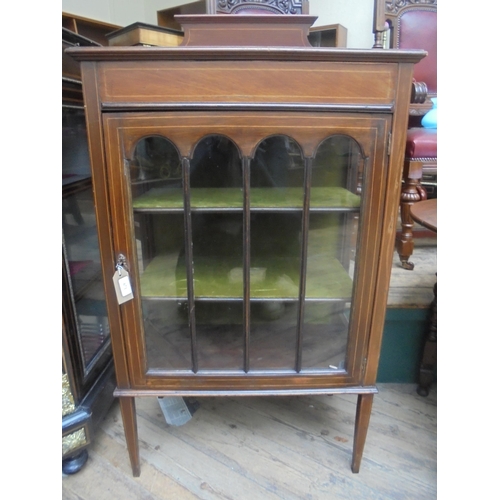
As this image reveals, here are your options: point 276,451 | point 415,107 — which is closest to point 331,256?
point 276,451

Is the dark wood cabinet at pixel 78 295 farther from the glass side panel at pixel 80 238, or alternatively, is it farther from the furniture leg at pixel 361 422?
the furniture leg at pixel 361 422

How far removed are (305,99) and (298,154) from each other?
90mm

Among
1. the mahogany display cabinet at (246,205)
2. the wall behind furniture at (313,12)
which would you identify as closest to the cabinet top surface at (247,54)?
the mahogany display cabinet at (246,205)

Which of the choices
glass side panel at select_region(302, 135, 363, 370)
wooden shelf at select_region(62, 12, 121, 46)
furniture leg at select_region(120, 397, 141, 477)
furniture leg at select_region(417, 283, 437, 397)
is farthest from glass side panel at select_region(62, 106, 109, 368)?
wooden shelf at select_region(62, 12, 121, 46)

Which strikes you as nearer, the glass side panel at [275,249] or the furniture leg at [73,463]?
the glass side panel at [275,249]

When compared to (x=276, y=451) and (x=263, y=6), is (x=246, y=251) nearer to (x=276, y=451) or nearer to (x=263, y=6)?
(x=276, y=451)

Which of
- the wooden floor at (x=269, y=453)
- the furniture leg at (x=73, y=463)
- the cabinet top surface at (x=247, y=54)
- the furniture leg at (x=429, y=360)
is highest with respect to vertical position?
the cabinet top surface at (x=247, y=54)

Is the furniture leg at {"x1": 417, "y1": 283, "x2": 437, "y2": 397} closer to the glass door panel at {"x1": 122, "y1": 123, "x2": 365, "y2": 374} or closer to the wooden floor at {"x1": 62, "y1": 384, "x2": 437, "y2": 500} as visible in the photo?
the wooden floor at {"x1": 62, "y1": 384, "x2": 437, "y2": 500}

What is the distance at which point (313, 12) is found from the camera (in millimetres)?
1783

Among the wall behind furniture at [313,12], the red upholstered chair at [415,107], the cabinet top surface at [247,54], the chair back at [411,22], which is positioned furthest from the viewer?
the wall behind furniture at [313,12]

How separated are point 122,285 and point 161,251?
4.0 inches

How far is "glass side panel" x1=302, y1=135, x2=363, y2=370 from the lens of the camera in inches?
25.9

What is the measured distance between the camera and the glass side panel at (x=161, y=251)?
65cm

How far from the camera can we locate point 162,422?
0.99 meters
